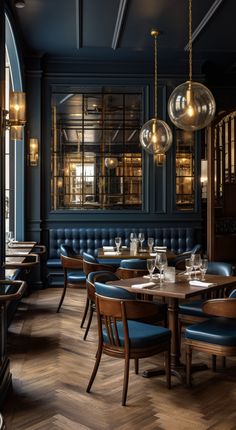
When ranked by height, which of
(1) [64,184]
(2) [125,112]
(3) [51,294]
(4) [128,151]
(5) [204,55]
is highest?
(5) [204,55]

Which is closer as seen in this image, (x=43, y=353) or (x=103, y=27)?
(x=43, y=353)

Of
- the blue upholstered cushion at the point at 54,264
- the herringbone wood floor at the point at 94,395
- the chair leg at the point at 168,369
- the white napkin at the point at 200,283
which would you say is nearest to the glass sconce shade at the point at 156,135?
the blue upholstered cushion at the point at 54,264

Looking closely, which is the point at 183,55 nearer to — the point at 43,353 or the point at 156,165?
the point at 156,165

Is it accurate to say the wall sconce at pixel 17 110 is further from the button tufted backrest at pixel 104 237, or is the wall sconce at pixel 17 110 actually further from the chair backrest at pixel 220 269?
the button tufted backrest at pixel 104 237

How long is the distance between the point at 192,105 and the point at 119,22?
260 cm

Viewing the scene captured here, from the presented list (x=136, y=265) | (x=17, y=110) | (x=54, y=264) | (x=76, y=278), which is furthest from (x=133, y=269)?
(x=54, y=264)

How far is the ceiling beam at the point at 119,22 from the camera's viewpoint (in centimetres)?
612

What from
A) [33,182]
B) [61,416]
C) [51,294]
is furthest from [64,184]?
[61,416]

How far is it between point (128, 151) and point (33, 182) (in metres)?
1.64

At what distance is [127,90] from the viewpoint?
8445 mm

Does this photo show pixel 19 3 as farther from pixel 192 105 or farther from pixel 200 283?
pixel 200 283

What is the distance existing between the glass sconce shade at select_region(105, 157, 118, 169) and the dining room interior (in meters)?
0.10

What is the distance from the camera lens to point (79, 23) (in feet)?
22.1

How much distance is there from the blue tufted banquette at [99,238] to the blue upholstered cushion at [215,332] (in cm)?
445
